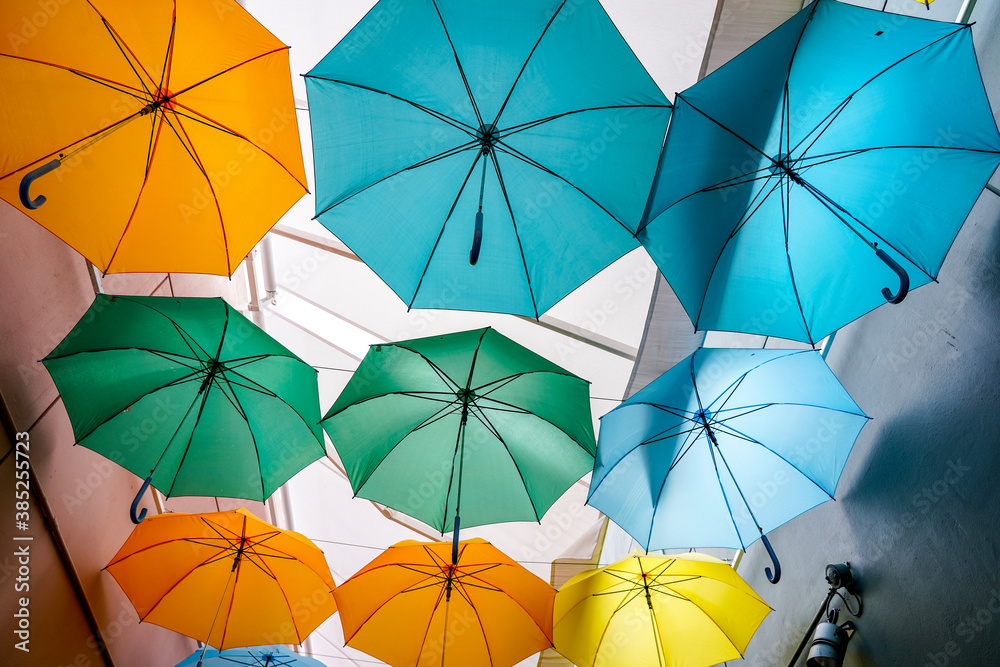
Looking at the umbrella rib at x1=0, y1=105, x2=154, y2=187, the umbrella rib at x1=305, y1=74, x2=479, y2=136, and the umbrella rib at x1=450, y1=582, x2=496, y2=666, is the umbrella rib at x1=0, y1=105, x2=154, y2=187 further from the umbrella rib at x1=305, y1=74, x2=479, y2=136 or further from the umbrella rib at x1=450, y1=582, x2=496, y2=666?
the umbrella rib at x1=450, y1=582, x2=496, y2=666

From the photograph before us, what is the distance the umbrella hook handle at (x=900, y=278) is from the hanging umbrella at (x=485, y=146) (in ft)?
3.87

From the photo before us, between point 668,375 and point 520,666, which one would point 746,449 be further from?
point 520,666

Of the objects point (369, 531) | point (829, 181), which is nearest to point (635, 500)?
point (829, 181)

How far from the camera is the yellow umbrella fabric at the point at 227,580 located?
484 centimetres

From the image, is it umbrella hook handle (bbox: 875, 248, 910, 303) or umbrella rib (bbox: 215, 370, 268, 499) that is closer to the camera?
umbrella hook handle (bbox: 875, 248, 910, 303)

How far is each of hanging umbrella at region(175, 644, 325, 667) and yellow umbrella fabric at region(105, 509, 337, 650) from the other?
498 millimetres

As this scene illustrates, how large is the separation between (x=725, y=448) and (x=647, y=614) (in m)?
1.37

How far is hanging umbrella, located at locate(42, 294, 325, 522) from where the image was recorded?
152 inches

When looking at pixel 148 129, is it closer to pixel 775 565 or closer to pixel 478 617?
pixel 478 617

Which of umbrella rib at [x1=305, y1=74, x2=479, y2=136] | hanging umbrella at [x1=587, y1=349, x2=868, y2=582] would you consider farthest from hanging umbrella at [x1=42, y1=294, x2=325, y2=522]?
Result: hanging umbrella at [x1=587, y1=349, x2=868, y2=582]

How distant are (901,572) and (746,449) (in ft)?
3.21

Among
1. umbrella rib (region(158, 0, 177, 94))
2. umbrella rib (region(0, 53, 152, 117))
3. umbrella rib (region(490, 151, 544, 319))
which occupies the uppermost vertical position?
umbrella rib (region(158, 0, 177, 94))

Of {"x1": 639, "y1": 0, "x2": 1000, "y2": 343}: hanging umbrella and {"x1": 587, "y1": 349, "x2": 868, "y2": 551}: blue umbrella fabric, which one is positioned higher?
{"x1": 639, "y1": 0, "x2": 1000, "y2": 343}: hanging umbrella

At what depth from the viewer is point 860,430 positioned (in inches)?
147
